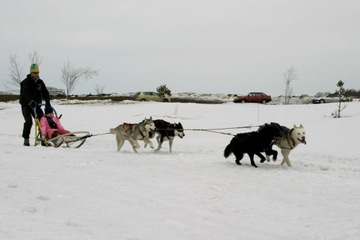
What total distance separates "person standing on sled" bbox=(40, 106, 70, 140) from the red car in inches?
1141

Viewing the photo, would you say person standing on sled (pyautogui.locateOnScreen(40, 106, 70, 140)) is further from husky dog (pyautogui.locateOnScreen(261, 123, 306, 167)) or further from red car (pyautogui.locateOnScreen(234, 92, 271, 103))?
red car (pyautogui.locateOnScreen(234, 92, 271, 103))

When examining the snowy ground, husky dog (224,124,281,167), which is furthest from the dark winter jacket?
husky dog (224,124,281,167)

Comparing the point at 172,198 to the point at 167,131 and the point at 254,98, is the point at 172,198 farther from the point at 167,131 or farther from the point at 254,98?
the point at 254,98

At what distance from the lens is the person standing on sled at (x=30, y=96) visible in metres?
8.94

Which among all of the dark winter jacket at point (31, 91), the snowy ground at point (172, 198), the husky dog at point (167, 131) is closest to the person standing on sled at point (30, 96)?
the dark winter jacket at point (31, 91)

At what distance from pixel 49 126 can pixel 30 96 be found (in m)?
0.90

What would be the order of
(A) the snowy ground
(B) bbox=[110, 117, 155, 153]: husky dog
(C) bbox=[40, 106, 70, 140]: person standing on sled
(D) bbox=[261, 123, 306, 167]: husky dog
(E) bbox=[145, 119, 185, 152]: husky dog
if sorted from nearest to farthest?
(A) the snowy ground, (D) bbox=[261, 123, 306, 167]: husky dog, (B) bbox=[110, 117, 155, 153]: husky dog, (E) bbox=[145, 119, 185, 152]: husky dog, (C) bbox=[40, 106, 70, 140]: person standing on sled

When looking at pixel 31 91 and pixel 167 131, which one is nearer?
pixel 167 131

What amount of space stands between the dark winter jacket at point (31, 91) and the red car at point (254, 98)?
29.0 m

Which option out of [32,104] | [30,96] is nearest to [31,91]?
[30,96]

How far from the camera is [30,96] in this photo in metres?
8.95

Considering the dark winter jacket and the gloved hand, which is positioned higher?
the dark winter jacket

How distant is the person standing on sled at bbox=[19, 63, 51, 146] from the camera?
8.94 m

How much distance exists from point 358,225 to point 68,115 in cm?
1834
